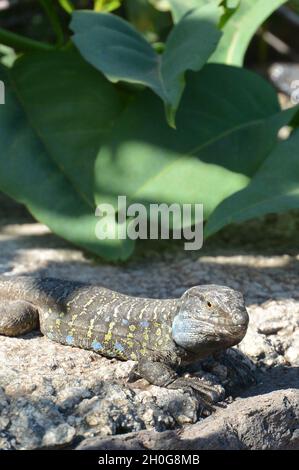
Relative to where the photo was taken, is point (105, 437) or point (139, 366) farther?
point (139, 366)

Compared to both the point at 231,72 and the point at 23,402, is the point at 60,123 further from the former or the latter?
the point at 23,402

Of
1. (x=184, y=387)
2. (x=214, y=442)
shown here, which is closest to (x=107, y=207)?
(x=184, y=387)

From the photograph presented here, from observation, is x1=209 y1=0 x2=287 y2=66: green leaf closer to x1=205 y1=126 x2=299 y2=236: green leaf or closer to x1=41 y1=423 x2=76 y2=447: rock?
x1=205 y1=126 x2=299 y2=236: green leaf

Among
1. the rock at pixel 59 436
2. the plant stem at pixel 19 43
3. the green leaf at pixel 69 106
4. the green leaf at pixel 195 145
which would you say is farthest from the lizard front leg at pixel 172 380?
the plant stem at pixel 19 43

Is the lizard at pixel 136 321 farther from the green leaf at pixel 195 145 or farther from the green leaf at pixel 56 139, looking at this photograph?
the green leaf at pixel 195 145

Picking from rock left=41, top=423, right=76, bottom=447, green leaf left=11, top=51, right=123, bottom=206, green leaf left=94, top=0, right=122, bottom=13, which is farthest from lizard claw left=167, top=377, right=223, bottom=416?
green leaf left=94, top=0, right=122, bottom=13

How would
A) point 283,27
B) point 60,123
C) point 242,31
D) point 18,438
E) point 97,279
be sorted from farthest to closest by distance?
point 283,27, point 242,31, point 60,123, point 97,279, point 18,438
